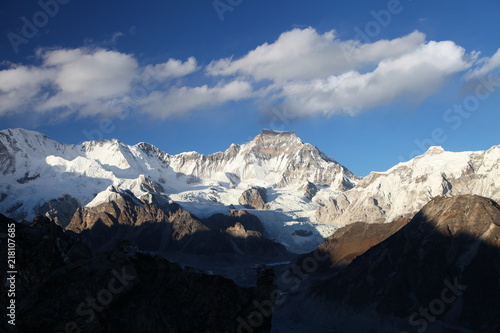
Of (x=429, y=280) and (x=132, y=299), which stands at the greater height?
(x=429, y=280)

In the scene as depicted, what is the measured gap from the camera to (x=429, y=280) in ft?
360

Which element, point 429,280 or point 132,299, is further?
point 429,280

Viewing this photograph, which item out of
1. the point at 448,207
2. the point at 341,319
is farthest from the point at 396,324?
the point at 448,207

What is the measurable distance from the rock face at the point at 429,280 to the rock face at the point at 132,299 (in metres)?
78.1

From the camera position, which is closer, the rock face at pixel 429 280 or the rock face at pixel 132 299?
the rock face at pixel 132 299

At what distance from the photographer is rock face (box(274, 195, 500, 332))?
98.4 m

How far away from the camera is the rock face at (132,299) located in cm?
2530

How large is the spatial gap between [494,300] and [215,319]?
84891 millimetres

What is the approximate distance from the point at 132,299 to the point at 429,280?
95554 millimetres

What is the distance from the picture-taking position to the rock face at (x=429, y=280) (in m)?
98.4

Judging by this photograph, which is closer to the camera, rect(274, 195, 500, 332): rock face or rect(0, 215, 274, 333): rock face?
rect(0, 215, 274, 333): rock face

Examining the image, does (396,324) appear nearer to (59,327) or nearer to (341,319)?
(341,319)

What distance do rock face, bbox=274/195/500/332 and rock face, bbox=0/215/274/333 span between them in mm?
78135

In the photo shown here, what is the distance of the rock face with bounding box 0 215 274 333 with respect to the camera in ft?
83.0
